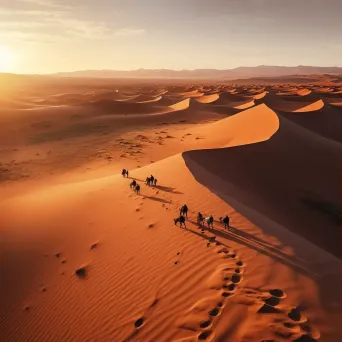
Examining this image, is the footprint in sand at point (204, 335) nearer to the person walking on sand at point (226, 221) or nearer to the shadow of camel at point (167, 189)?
the person walking on sand at point (226, 221)

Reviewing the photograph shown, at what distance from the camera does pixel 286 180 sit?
16.1 meters

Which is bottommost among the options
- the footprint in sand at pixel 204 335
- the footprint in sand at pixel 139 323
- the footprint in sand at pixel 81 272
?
the footprint in sand at pixel 81 272

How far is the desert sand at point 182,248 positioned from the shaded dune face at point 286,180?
8cm

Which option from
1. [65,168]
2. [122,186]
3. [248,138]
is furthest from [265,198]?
[65,168]

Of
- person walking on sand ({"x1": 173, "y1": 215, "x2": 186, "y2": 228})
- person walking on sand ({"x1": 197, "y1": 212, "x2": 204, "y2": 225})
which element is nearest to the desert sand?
person walking on sand ({"x1": 197, "y1": 212, "x2": 204, "y2": 225})

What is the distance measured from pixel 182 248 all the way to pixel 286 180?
30.0 ft

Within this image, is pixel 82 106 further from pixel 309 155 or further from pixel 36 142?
pixel 309 155

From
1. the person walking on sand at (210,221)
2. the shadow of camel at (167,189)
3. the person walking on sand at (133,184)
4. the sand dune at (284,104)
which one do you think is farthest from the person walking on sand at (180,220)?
the sand dune at (284,104)

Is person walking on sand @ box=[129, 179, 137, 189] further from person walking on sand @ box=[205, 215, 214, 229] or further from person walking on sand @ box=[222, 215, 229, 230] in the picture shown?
person walking on sand @ box=[222, 215, 229, 230]

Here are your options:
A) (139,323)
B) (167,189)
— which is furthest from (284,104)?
(139,323)

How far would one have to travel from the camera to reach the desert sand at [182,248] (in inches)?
260

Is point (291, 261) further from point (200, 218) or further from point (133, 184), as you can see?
point (133, 184)

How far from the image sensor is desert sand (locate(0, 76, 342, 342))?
260 inches

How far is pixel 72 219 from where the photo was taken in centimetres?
1215
